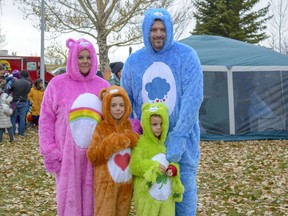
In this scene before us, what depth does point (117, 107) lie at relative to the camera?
11.5ft

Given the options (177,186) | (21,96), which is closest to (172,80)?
(177,186)

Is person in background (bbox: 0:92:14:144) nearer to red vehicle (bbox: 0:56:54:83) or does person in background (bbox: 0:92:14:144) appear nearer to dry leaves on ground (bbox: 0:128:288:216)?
dry leaves on ground (bbox: 0:128:288:216)

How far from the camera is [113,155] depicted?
11.5ft

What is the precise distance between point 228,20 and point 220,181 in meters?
23.3

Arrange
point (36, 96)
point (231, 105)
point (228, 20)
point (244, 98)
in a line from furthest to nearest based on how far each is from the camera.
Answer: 1. point (228, 20)
2. point (36, 96)
3. point (244, 98)
4. point (231, 105)

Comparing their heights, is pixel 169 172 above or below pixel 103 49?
below

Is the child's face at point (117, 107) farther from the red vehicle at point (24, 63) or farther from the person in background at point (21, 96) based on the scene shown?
the red vehicle at point (24, 63)

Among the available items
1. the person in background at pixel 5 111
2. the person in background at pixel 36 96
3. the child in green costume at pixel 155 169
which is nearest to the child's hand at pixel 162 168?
the child in green costume at pixel 155 169

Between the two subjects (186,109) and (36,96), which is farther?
(36,96)

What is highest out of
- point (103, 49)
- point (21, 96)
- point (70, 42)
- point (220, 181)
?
point (103, 49)

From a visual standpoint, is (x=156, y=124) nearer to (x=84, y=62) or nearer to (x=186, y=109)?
(x=186, y=109)

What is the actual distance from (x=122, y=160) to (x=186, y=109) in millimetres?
605

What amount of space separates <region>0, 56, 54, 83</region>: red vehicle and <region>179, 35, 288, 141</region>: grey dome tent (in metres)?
9.40

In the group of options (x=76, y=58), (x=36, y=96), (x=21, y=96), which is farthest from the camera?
(x=36, y=96)
